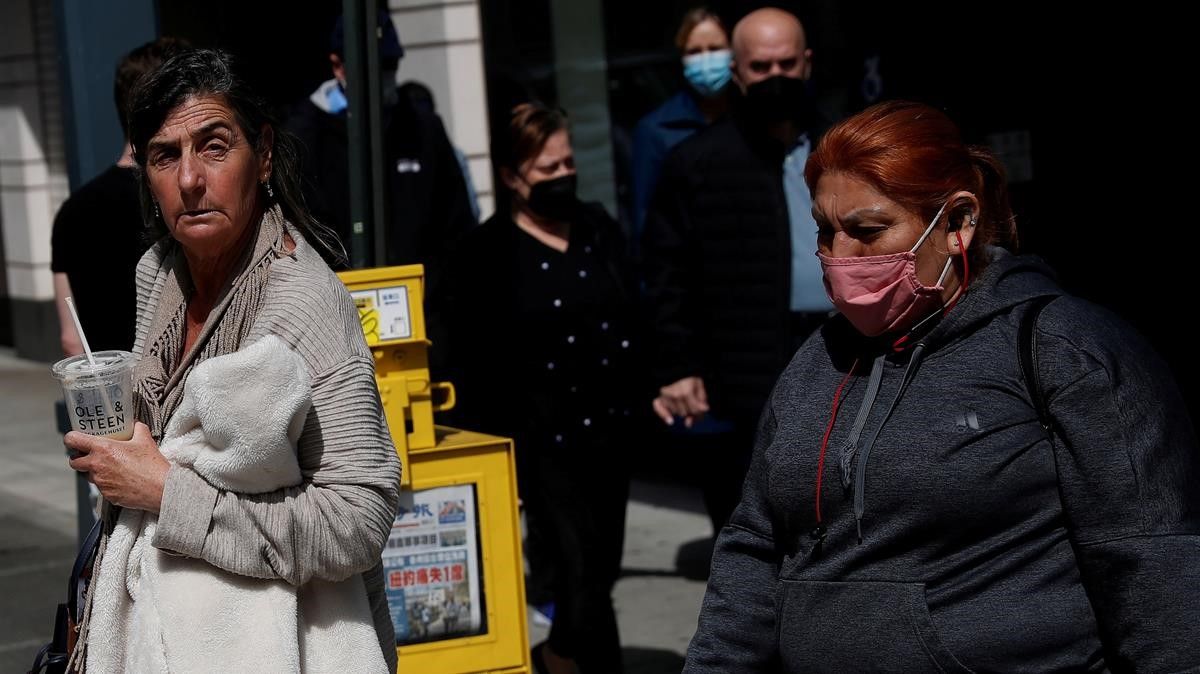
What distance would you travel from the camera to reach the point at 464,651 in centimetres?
456

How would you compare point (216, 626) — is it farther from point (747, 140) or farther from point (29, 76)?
point (29, 76)

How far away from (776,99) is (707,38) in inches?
90.1

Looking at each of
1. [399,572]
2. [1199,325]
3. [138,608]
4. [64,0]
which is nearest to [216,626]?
[138,608]

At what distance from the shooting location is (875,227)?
268 cm

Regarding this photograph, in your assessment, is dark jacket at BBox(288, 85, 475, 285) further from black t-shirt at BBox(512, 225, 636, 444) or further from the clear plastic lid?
the clear plastic lid

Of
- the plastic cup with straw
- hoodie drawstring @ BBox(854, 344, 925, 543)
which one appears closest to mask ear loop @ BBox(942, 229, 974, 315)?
hoodie drawstring @ BBox(854, 344, 925, 543)

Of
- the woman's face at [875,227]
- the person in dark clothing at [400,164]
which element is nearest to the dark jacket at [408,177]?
the person in dark clothing at [400,164]

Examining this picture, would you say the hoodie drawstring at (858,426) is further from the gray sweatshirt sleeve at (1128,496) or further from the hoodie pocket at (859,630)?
the gray sweatshirt sleeve at (1128,496)

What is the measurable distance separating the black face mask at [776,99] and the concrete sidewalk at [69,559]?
2031 millimetres

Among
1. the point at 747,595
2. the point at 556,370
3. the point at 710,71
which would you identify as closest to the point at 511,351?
the point at 556,370

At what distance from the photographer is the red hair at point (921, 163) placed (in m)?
2.63

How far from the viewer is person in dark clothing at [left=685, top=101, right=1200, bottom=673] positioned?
7.89 feet

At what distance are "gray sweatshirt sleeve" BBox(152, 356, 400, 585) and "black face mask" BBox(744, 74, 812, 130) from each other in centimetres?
271

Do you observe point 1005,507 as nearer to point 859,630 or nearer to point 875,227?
point 859,630
